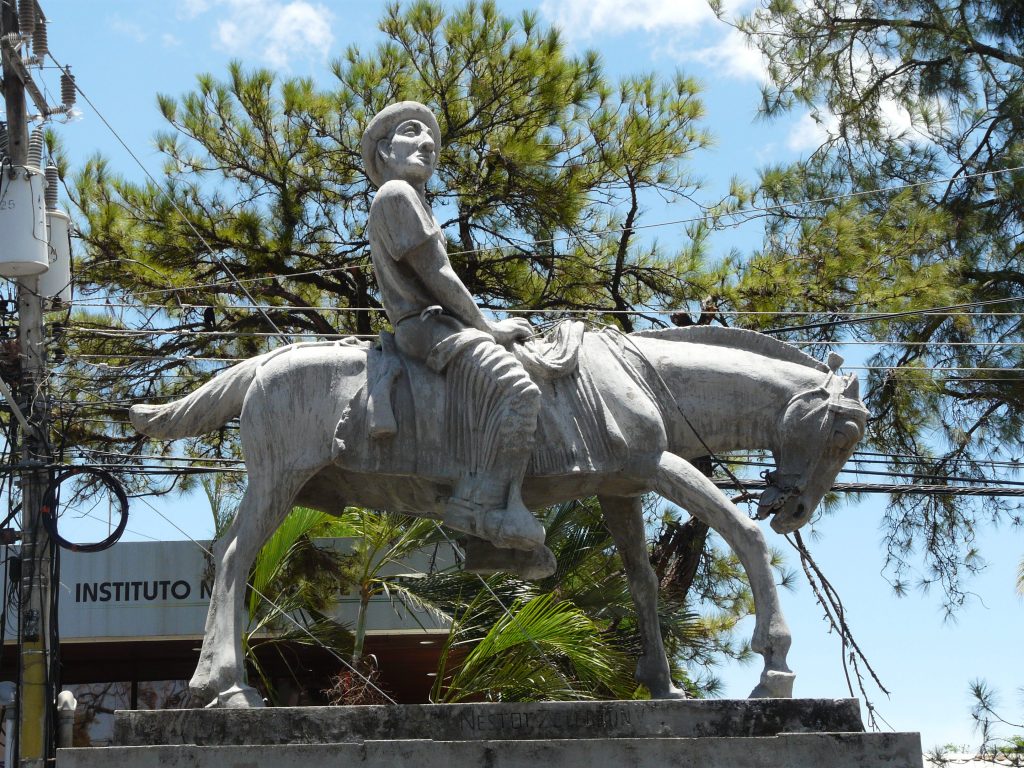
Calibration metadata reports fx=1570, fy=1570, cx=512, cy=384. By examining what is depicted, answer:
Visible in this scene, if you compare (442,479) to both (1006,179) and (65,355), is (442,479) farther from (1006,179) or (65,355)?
(1006,179)

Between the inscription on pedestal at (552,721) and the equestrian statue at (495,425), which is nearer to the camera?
the inscription on pedestal at (552,721)

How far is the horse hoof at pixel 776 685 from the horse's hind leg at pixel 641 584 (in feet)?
2.18

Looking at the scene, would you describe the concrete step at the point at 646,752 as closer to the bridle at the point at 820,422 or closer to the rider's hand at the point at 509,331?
the bridle at the point at 820,422

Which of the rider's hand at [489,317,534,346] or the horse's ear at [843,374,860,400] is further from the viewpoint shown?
the horse's ear at [843,374,860,400]

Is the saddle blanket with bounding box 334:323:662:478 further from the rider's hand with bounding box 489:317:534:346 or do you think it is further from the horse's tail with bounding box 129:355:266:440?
the horse's tail with bounding box 129:355:266:440

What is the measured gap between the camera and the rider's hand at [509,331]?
24.5 ft

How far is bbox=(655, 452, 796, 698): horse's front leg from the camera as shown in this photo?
6.90 m

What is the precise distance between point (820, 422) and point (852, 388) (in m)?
0.29

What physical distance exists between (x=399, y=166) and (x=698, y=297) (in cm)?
703

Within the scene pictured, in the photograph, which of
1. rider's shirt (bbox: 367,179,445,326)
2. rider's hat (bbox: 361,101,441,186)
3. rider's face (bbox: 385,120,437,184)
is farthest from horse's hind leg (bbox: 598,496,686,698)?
rider's hat (bbox: 361,101,441,186)

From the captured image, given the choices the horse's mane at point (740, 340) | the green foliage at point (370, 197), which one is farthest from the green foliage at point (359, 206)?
the horse's mane at point (740, 340)

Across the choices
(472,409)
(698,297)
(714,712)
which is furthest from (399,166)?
(698,297)

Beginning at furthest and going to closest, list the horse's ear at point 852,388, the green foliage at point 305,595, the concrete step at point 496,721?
the green foliage at point 305,595 → the horse's ear at point 852,388 → the concrete step at point 496,721

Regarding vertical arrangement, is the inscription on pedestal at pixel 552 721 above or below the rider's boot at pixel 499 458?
below
